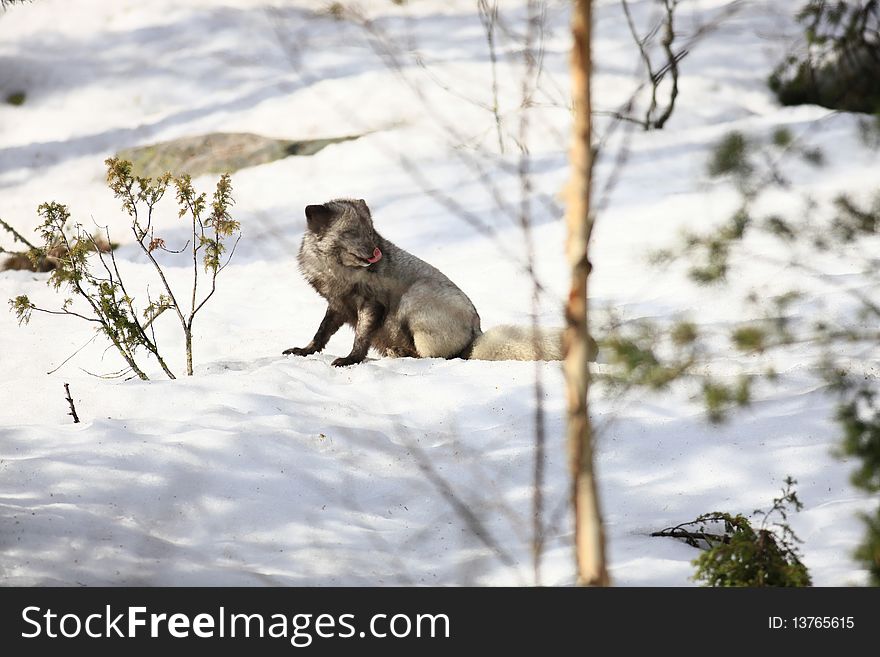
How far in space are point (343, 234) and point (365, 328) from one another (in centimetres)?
66

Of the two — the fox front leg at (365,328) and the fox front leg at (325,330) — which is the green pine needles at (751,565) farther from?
the fox front leg at (325,330)

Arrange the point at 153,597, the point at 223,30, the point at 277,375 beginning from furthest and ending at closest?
the point at 223,30, the point at 277,375, the point at 153,597

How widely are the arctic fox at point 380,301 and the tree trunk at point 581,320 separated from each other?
3.93m

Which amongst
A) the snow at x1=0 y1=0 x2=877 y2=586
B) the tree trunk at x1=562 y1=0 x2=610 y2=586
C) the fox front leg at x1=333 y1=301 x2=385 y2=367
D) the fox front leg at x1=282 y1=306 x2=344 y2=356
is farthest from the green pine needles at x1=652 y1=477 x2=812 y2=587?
the fox front leg at x1=282 y1=306 x2=344 y2=356

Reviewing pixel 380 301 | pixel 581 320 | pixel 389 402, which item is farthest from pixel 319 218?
pixel 581 320

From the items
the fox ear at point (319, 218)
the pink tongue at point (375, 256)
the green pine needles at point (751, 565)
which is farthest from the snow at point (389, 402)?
the pink tongue at point (375, 256)

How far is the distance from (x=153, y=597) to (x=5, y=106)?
1211 cm

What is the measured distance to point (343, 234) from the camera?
6.08 meters

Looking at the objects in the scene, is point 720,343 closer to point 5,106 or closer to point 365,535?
point 365,535

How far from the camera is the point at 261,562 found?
3195 mm

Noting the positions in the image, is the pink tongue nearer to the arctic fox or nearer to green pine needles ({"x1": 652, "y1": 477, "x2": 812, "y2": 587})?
the arctic fox

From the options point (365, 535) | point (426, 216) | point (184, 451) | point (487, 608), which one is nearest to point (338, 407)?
point (184, 451)

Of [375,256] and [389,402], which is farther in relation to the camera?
[375,256]

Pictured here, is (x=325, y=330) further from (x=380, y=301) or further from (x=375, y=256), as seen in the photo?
(x=375, y=256)
